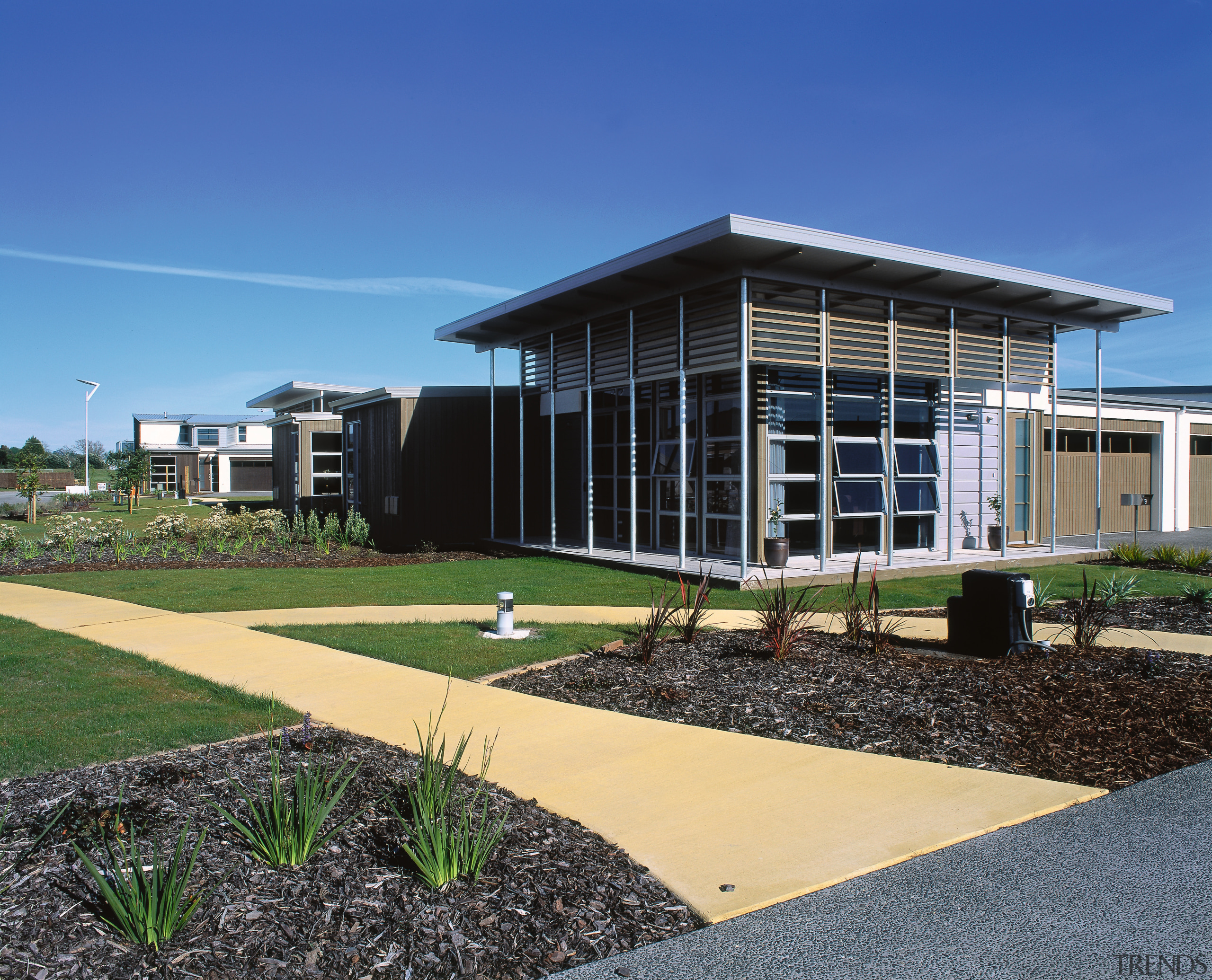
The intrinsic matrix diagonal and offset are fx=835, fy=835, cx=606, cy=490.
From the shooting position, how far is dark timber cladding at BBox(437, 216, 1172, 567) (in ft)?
38.6

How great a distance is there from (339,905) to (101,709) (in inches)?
134

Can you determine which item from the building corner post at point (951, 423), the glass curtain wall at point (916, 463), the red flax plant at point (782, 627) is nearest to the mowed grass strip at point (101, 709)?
the red flax plant at point (782, 627)

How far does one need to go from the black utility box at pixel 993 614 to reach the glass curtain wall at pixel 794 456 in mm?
5512

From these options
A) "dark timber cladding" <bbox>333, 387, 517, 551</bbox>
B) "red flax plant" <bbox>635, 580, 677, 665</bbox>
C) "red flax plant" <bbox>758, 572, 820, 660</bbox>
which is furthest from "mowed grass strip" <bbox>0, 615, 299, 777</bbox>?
"dark timber cladding" <bbox>333, 387, 517, 551</bbox>

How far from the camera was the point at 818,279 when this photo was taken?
39.5 ft

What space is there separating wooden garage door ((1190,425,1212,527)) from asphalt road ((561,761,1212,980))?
23.7 meters

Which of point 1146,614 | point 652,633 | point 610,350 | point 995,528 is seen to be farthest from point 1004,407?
point 652,633

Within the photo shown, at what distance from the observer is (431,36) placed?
1178 cm

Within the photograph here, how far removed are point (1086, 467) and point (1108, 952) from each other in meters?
20.4

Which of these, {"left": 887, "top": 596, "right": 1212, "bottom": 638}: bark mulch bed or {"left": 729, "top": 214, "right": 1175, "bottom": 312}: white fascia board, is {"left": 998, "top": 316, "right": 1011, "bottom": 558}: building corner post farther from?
{"left": 887, "top": 596, "right": 1212, "bottom": 638}: bark mulch bed

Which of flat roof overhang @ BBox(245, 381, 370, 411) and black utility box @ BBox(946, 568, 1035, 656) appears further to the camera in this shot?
flat roof overhang @ BBox(245, 381, 370, 411)

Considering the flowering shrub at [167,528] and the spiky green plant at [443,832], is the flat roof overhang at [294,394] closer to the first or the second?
the flowering shrub at [167,528]

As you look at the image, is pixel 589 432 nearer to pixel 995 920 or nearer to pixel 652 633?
pixel 652 633

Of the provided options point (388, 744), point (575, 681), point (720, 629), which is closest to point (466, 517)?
point (720, 629)
